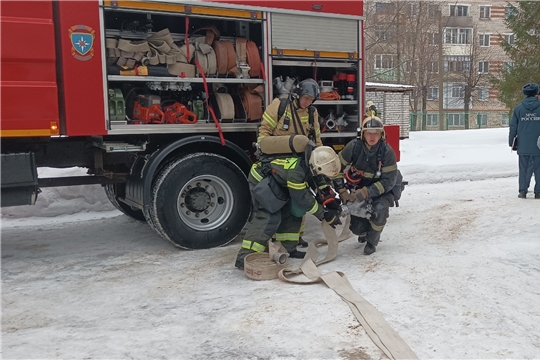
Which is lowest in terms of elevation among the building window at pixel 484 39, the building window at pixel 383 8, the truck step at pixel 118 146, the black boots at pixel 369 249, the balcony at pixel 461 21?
the black boots at pixel 369 249

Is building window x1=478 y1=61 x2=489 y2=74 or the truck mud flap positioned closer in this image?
the truck mud flap

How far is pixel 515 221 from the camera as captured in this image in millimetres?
6156

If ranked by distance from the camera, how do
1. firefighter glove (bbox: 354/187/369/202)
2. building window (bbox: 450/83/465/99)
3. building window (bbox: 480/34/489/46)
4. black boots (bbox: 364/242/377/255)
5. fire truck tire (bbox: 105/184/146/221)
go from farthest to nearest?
1. building window (bbox: 480/34/489/46)
2. building window (bbox: 450/83/465/99)
3. fire truck tire (bbox: 105/184/146/221)
4. black boots (bbox: 364/242/377/255)
5. firefighter glove (bbox: 354/187/369/202)

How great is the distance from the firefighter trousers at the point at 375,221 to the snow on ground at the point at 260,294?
0.67 ft

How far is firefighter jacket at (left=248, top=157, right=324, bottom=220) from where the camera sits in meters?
5.01

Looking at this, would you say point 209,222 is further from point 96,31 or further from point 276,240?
point 96,31

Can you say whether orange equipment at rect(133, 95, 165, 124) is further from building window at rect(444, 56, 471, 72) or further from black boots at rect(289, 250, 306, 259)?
building window at rect(444, 56, 471, 72)

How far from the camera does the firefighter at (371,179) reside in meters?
5.35

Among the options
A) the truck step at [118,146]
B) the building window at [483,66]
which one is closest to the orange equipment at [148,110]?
the truck step at [118,146]

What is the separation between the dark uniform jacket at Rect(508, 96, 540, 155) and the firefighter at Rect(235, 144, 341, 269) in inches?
178

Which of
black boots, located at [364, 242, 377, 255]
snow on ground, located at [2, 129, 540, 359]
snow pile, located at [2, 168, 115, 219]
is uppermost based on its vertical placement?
snow pile, located at [2, 168, 115, 219]

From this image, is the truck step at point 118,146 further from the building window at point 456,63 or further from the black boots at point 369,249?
the building window at point 456,63

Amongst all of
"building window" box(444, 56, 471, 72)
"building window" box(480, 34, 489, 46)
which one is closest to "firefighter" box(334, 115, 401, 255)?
"building window" box(444, 56, 471, 72)

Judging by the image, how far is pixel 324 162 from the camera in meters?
→ 4.99
